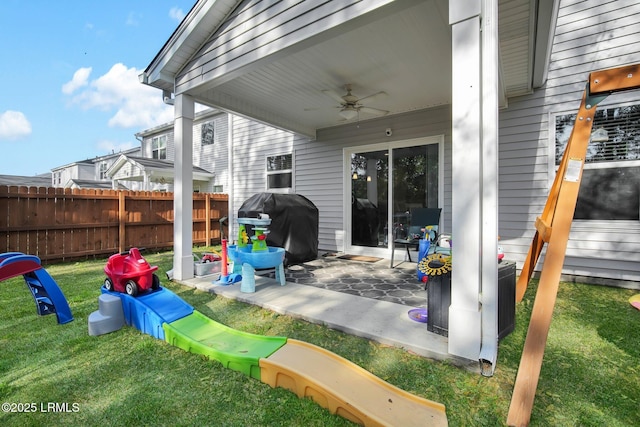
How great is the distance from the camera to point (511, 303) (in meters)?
2.59

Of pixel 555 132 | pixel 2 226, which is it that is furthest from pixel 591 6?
pixel 2 226

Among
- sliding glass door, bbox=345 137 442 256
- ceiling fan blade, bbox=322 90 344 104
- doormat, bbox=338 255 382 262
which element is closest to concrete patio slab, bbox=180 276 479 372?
doormat, bbox=338 255 382 262

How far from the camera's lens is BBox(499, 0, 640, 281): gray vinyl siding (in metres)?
4.00

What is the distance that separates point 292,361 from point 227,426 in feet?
1.68

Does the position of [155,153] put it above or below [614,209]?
above

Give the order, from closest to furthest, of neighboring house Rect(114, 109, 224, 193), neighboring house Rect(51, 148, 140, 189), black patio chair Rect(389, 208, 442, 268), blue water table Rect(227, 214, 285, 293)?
blue water table Rect(227, 214, 285, 293)
black patio chair Rect(389, 208, 442, 268)
neighboring house Rect(114, 109, 224, 193)
neighboring house Rect(51, 148, 140, 189)

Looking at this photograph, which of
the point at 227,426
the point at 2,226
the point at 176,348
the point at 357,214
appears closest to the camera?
the point at 227,426

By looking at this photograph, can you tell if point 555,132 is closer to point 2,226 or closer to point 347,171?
point 347,171

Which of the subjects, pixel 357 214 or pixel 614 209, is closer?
pixel 614 209

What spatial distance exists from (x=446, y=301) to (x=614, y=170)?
12.5 ft

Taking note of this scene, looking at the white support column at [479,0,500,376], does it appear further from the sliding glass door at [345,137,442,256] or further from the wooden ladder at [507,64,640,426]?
the sliding glass door at [345,137,442,256]

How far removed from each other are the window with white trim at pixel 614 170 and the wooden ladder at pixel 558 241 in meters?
3.00

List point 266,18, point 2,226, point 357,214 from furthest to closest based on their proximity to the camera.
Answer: point 357,214 < point 2,226 < point 266,18

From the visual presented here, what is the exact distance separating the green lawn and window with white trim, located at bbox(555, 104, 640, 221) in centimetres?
181
